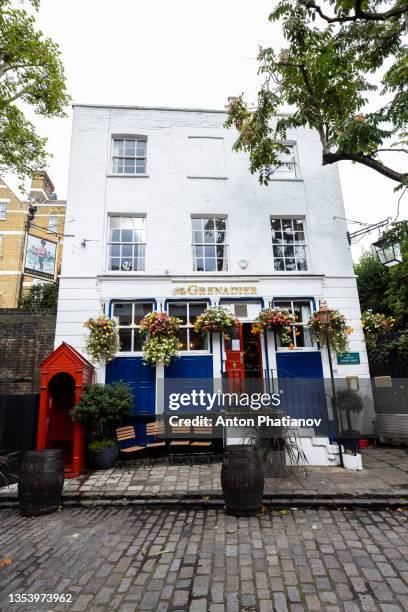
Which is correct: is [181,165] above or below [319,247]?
above

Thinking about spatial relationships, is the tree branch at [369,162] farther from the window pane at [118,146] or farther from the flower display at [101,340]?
the flower display at [101,340]

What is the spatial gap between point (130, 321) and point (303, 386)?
4.92 meters

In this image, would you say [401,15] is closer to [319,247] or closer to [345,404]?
[319,247]

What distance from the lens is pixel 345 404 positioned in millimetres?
7328

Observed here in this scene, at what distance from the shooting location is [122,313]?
936 centimetres

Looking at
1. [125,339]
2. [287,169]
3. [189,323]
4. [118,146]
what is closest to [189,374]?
[189,323]

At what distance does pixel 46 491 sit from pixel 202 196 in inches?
335

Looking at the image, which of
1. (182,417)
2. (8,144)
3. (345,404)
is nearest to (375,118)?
(345,404)

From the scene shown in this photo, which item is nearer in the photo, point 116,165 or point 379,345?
point 379,345

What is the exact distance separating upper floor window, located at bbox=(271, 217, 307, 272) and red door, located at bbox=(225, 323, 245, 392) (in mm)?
2537

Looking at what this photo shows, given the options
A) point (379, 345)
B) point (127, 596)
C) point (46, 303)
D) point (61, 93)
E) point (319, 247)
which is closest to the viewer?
point (127, 596)

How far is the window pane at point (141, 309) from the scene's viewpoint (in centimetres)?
934

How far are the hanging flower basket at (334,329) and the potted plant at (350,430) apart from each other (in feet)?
5.20

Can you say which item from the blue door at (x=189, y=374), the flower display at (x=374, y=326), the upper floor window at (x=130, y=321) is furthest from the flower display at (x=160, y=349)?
the flower display at (x=374, y=326)
